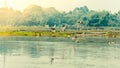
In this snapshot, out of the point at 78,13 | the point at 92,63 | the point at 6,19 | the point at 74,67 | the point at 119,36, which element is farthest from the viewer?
the point at 78,13

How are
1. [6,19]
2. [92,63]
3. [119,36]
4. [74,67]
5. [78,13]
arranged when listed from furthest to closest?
[78,13] < [6,19] < [119,36] < [92,63] < [74,67]

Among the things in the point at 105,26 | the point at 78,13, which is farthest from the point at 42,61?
the point at 78,13

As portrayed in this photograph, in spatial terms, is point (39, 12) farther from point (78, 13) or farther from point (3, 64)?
point (3, 64)

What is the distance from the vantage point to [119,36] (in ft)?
95.7

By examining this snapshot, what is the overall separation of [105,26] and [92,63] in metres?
27.3

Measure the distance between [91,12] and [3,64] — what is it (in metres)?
32.6

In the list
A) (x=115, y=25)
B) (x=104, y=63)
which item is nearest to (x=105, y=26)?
(x=115, y=25)

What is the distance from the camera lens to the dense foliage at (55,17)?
124ft

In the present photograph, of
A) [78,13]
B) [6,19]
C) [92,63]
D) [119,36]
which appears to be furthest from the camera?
[78,13]

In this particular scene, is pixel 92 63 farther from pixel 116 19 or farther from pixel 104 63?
pixel 116 19

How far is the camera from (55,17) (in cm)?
4288

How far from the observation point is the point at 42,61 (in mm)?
9820

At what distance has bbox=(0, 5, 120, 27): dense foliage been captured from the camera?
3794cm

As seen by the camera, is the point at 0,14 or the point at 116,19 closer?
the point at 0,14
